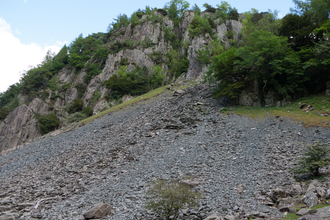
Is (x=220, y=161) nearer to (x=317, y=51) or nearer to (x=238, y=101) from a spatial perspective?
(x=238, y=101)

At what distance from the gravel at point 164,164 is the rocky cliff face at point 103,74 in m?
28.2

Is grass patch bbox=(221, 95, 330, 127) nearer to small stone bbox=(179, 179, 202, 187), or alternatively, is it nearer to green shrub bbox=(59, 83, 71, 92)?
small stone bbox=(179, 179, 202, 187)

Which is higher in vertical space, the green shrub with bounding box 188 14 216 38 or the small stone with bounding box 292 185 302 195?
the green shrub with bounding box 188 14 216 38

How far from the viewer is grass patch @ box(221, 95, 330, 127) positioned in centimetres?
1868

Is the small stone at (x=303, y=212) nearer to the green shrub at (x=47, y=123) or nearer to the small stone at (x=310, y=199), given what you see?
the small stone at (x=310, y=199)

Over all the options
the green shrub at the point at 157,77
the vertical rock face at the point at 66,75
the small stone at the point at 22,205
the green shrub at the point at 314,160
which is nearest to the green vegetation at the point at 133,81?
the green shrub at the point at 157,77

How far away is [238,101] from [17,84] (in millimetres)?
92345

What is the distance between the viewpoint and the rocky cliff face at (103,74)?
5634 centimetres

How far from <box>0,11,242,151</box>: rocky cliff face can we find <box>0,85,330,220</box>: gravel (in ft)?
92.6

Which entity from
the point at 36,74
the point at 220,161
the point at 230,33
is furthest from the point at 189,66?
the point at 36,74

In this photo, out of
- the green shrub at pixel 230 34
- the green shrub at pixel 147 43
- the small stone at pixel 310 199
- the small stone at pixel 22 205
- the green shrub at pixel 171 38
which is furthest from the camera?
the green shrub at pixel 171 38

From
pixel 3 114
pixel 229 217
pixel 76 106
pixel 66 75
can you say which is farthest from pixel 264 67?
pixel 3 114

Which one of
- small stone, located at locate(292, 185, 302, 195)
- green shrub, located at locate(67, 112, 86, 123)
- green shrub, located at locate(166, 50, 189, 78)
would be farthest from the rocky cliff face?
small stone, located at locate(292, 185, 302, 195)

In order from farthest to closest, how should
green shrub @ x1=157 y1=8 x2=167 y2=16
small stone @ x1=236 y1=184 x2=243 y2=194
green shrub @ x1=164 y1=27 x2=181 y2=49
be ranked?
1. green shrub @ x1=157 y1=8 x2=167 y2=16
2. green shrub @ x1=164 y1=27 x2=181 y2=49
3. small stone @ x1=236 y1=184 x2=243 y2=194
